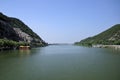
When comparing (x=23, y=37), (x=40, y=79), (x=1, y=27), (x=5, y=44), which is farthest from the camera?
(x=23, y=37)

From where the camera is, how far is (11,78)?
22.3 metres

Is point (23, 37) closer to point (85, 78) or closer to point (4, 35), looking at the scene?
point (4, 35)

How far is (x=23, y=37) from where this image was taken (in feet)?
501

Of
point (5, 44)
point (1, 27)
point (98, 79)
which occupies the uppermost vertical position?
point (1, 27)

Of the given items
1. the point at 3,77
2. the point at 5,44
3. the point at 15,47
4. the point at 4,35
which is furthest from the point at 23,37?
the point at 3,77

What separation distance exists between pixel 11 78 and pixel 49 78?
4443mm

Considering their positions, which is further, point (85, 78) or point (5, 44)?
point (5, 44)

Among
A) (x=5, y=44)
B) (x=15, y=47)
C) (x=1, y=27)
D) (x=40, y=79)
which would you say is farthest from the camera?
(x=1, y=27)

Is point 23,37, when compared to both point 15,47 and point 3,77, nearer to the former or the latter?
point 15,47

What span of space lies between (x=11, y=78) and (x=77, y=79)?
769cm

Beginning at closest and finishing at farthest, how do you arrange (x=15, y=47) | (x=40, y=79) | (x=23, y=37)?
(x=40, y=79)
(x=15, y=47)
(x=23, y=37)

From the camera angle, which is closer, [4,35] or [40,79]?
[40,79]

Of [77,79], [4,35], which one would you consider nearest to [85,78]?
[77,79]

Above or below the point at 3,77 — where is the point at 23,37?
above
